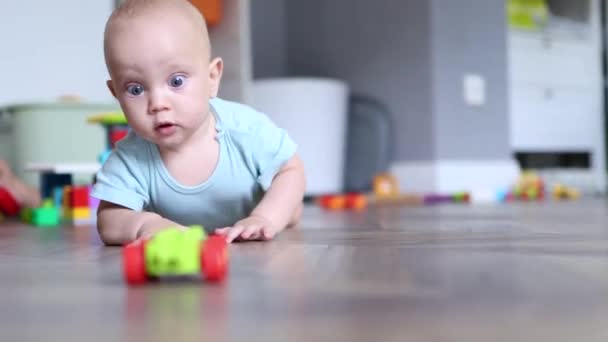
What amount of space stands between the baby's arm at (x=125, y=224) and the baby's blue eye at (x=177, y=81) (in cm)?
16

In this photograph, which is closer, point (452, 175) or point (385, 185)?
point (385, 185)

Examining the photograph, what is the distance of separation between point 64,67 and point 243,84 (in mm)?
569

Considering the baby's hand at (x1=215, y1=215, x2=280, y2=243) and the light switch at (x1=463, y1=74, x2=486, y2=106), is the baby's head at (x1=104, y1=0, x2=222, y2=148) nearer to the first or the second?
the baby's hand at (x1=215, y1=215, x2=280, y2=243)

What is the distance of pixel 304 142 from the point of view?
2688 millimetres

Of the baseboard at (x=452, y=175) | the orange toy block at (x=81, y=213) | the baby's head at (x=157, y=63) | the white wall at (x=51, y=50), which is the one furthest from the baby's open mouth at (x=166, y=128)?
the baseboard at (x=452, y=175)

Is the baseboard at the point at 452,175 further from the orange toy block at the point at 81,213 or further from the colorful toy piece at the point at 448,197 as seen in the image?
the orange toy block at the point at 81,213

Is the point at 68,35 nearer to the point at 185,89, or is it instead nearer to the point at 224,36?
the point at 224,36

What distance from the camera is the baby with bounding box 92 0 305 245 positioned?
81cm

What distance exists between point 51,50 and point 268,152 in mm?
1506

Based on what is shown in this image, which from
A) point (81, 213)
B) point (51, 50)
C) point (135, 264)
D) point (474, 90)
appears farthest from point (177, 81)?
point (474, 90)

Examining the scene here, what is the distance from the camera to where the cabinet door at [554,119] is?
10.5 ft

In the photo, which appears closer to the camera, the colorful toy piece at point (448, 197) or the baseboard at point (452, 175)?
the colorful toy piece at point (448, 197)

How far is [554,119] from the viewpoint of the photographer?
333cm

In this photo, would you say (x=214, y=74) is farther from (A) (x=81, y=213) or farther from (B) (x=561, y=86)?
(B) (x=561, y=86)
